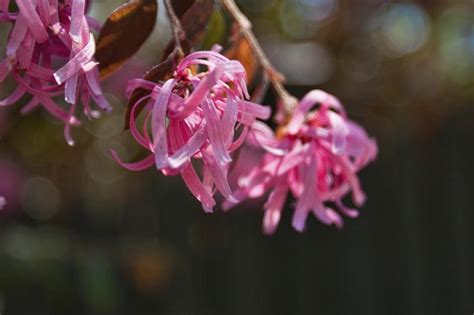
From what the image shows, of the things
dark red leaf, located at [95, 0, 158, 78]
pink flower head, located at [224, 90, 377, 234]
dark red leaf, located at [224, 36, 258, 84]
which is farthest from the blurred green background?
dark red leaf, located at [95, 0, 158, 78]

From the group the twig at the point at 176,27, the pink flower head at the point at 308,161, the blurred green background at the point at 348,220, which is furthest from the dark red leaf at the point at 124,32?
the blurred green background at the point at 348,220

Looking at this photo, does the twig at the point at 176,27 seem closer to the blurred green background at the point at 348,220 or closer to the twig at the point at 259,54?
the twig at the point at 259,54

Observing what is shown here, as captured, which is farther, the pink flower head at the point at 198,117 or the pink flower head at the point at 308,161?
the pink flower head at the point at 308,161

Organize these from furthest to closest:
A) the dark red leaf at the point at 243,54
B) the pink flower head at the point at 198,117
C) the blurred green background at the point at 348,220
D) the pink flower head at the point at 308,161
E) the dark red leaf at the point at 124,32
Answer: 1. the blurred green background at the point at 348,220
2. the dark red leaf at the point at 243,54
3. the pink flower head at the point at 308,161
4. the dark red leaf at the point at 124,32
5. the pink flower head at the point at 198,117

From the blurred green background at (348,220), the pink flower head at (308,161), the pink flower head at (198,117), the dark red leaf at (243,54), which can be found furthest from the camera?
the blurred green background at (348,220)

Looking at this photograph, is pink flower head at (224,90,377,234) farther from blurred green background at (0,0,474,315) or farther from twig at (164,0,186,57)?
blurred green background at (0,0,474,315)

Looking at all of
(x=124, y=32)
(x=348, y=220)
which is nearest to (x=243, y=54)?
(x=124, y=32)

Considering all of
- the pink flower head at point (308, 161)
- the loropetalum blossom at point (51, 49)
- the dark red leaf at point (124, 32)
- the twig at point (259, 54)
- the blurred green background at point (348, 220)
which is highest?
the loropetalum blossom at point (51, 49)
